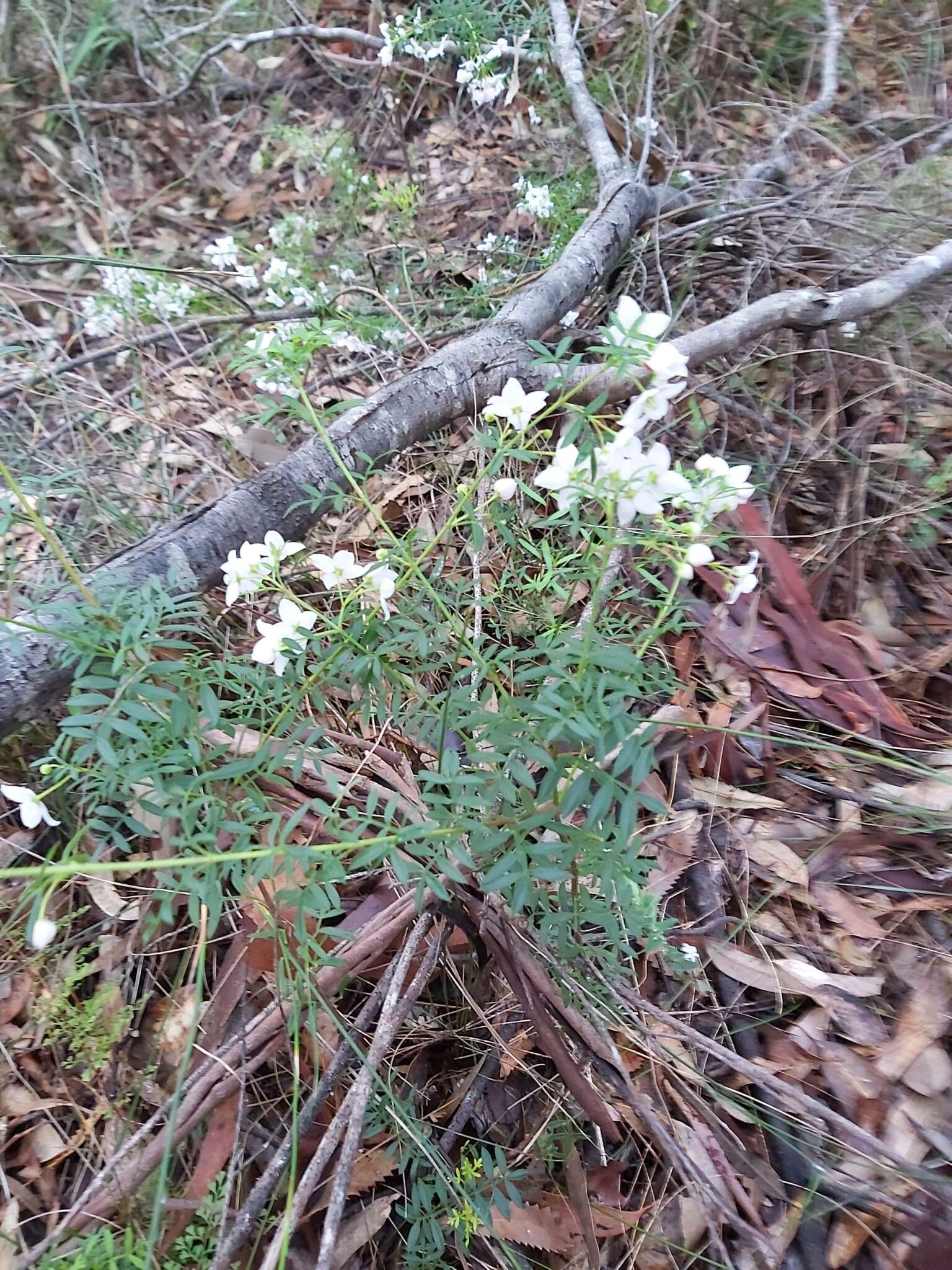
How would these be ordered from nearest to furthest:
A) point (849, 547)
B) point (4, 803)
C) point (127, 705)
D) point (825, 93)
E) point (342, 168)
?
1. point (127, 705)
2. point (4, 803)
3. point (849, 547)
4. point (825, 93)
5. point (342, 168)

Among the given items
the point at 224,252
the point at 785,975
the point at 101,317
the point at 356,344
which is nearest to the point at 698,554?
the point at 785,975

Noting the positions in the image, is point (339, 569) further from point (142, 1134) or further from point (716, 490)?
point (142, 1134)

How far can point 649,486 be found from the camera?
3.14 feet

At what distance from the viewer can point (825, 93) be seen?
2803 millimetres

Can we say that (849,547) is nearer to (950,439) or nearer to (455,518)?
(950,439)

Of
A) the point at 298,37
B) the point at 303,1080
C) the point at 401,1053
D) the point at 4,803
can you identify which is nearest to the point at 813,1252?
the point at 401,1053

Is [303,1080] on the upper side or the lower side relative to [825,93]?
lower

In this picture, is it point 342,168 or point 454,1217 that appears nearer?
point 454,1217

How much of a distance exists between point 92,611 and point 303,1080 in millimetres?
933

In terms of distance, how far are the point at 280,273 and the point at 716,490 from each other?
5.98ft

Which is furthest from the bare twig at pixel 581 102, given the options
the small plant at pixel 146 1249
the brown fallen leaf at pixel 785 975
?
the small plant at pixel 146 1249

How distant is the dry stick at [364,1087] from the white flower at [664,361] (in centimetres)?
105

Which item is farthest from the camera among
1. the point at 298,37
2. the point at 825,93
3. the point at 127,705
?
the point at 298,37

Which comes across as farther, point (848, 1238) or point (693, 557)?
point (848, 1238)
